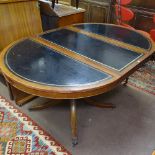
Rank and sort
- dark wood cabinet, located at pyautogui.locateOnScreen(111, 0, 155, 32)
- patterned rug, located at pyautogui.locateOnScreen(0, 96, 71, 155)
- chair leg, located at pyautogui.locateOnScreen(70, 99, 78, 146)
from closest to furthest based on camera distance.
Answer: chair leg, located at pyautogui.locateOnScreen(70, 99, 78, 146)
patterned rug, located at pyautogui.locateOnScreen(0, 96, 71, 155)
dark wood cabinet, located at pyautogui.locateOnScreen(111, 0, 155, 32)

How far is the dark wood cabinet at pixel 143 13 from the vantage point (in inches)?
110

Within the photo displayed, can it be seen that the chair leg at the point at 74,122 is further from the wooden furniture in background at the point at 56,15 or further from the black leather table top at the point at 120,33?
the wooden furniture in background at the point at 56,15

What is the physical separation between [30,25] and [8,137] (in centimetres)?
125

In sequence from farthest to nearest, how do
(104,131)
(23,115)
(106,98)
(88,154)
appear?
(106,98)
(23,115)
(104,131)
(88,154)

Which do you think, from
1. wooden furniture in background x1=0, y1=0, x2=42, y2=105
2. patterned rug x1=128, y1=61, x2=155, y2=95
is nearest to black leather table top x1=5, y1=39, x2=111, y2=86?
wooden furniture in background x1=0, y1=0, x2=42, y2=105

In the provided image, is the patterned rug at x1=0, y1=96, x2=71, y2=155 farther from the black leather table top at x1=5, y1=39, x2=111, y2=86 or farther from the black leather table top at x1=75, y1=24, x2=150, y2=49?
the black leather table top at x1=75, y1=24, x2=150, y2=49

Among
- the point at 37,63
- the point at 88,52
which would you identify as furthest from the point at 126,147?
the point at 37,63

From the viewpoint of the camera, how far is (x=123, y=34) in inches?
78.5

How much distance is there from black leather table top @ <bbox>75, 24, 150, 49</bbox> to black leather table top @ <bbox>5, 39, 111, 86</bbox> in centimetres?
65

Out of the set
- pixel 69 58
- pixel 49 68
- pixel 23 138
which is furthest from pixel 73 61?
pixel 23 138

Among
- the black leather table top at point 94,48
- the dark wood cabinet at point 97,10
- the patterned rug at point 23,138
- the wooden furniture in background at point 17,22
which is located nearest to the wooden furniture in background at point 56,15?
the wooden furniture in background at point 17,22

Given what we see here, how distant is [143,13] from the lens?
2881 millimetres

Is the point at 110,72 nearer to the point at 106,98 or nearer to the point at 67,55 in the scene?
the point at 67,55

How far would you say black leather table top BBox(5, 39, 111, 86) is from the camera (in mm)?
1246
